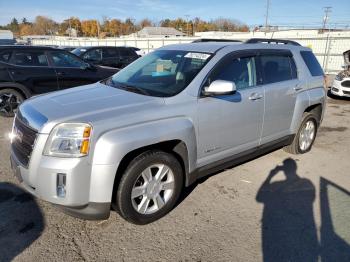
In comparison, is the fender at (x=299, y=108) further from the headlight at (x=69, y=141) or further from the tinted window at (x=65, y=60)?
the tinted window at (x=65, y=60)

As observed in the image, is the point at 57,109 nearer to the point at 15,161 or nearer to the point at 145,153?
the point at 15,161

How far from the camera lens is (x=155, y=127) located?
311 cm

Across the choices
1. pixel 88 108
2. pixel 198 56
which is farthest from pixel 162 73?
pixel 88 108

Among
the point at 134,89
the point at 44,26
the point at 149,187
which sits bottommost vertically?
the point at 149,187

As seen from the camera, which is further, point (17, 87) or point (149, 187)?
point (17, 87)

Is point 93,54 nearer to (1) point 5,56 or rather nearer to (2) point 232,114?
(1) point 5,56

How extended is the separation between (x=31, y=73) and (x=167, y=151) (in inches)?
212

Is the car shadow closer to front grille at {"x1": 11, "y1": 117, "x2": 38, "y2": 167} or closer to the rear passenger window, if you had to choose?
front grille at {"x1": 11, "y1": 117, "x2": 38, "y2": 167}

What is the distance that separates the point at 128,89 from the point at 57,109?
2.98 ft

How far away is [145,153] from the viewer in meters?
3.15

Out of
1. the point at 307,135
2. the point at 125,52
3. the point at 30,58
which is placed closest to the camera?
the point at 307,135

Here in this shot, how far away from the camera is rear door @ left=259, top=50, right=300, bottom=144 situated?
4395 millimetres

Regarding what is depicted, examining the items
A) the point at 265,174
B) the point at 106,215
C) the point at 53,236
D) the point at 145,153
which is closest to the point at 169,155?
the point at 145,153

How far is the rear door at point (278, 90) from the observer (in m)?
4.39
